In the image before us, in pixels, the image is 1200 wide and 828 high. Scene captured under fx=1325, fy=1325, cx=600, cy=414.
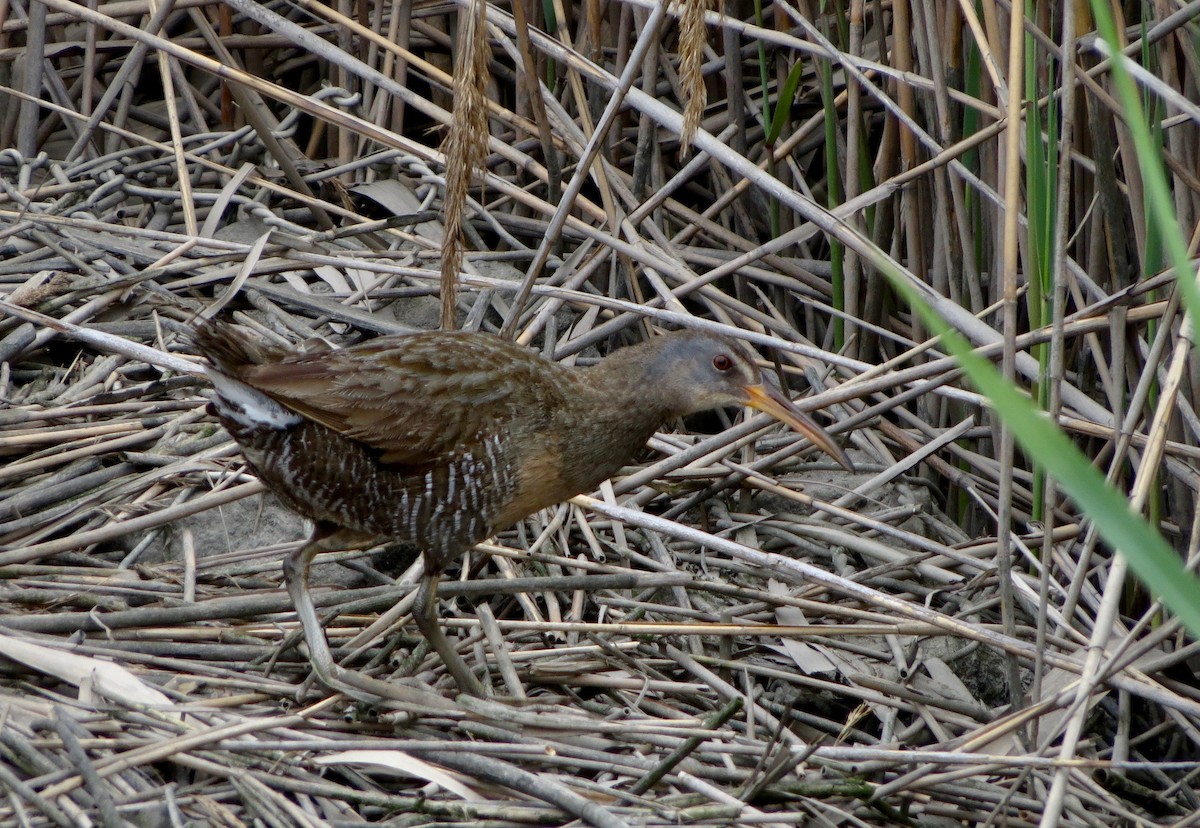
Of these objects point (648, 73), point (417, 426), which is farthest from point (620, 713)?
point (648, 73)

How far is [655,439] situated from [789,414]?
785 millimetres

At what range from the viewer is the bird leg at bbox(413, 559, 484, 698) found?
11.0ft

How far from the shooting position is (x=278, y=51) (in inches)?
213

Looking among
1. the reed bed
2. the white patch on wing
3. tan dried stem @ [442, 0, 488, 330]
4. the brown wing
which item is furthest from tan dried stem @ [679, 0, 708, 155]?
the white patch on wing

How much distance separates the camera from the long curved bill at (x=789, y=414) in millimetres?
3605

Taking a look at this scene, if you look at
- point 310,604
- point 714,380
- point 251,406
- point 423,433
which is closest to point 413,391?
point 423,433

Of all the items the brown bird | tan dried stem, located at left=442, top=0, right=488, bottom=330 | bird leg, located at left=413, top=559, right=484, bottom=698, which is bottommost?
bird leg, located at left=413, top=559, right=484, bottom=698

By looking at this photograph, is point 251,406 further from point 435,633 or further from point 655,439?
point 655,439

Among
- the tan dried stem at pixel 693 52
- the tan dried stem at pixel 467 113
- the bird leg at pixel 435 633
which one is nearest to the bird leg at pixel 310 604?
the bird leg at pixel 435 633

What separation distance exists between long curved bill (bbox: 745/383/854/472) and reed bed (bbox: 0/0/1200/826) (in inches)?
9.2

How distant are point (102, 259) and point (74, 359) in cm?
42

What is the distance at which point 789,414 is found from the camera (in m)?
3.64

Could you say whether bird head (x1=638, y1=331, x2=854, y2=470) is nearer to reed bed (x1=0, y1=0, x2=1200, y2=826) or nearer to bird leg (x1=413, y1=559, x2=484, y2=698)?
reed bed (x1=0, y1=0, x2=1200, y2=826)

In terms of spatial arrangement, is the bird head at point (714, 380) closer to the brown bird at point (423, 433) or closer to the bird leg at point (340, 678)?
the brown bird at point (423, 433)
